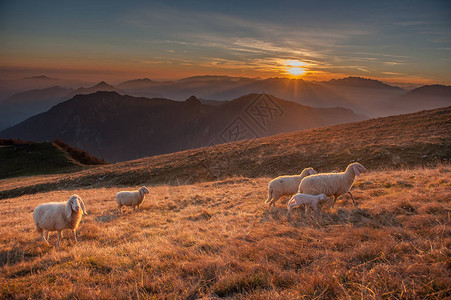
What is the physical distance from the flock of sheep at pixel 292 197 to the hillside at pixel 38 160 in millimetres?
41345

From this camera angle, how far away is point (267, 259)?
467 cm

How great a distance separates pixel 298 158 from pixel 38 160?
54463 mm

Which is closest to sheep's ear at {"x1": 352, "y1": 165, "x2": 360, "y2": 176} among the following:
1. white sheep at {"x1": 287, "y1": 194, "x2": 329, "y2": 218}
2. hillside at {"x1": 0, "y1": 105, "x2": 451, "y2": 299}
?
hillside at {"x1": 0, "y1": 105, "x2": 451, "y2": 299}

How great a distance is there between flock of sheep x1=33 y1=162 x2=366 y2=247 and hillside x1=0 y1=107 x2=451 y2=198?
9943 millimetres

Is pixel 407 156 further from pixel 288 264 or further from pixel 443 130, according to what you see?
pixel 288 264

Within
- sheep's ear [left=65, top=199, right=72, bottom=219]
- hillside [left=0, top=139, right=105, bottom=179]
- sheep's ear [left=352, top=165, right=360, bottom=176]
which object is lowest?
hillside [left=0, top=139, right=105, bottom=179]

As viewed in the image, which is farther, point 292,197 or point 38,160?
point 38,160

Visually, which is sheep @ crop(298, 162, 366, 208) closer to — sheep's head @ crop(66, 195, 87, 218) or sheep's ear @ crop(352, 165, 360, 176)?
sheep's ear @ crop(352, 165, 360, 176)

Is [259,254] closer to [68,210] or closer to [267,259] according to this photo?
[267,259]

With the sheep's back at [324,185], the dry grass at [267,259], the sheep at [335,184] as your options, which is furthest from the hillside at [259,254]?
the sheep's back at [324,185]

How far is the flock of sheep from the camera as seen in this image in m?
7.75

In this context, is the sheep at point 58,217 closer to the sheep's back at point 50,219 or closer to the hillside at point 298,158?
the sheep's back at point 50,219

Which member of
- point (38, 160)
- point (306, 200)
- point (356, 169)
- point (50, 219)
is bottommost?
point (38, 160)

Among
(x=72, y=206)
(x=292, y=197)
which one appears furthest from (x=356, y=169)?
(x=72, y=206)
